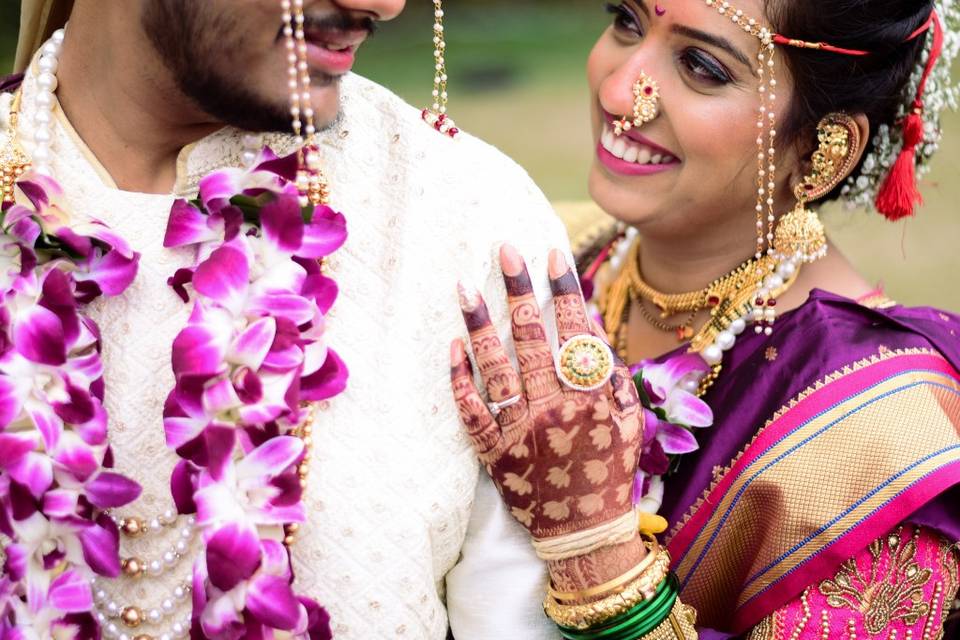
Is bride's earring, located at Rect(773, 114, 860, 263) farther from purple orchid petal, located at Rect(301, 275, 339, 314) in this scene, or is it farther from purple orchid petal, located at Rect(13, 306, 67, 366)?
purple orchid petal, located at Rect(13, 306, 67, 366)

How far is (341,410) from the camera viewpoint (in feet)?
4.67

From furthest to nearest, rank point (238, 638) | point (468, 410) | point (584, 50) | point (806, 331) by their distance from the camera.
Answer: point (584, 50) → point (806, 331) → point (468, 410) → point (238, 638)

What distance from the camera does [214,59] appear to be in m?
1.48

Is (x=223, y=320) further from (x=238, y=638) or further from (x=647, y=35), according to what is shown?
(x=647, y=35)

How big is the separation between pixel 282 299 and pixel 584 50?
7547 millimetres

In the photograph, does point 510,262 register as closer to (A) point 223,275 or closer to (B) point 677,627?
(A) point 223,275

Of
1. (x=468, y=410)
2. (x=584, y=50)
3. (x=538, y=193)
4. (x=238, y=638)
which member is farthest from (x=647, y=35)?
(x=584, y=50)

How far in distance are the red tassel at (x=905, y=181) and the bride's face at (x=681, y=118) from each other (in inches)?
8.6

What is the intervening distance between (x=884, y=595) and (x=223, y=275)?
115cm

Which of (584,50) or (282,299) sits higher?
(282,299)

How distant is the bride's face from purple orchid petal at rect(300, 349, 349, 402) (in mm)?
914

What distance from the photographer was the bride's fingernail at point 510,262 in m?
1.48

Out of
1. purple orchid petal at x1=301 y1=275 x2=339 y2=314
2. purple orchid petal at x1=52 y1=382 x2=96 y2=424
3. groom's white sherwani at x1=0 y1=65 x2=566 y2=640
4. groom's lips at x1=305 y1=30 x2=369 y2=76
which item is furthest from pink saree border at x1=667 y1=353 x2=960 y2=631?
purple orchid petal at x1=52 y1=382 x2=96 y2=424

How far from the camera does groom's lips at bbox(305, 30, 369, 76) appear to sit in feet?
4.80
